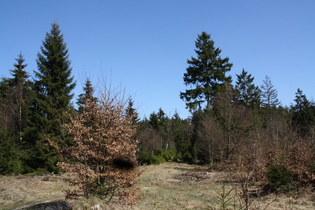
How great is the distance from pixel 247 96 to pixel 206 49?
11.3 metres

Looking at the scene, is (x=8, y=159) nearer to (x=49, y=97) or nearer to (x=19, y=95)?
(x=49, y=97)

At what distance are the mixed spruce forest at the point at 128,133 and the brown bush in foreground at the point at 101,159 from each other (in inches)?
1.0

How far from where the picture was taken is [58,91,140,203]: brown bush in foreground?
574 cm

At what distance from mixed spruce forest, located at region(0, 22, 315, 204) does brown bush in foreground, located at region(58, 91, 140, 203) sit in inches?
1.0

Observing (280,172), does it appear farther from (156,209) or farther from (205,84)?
(205,84)

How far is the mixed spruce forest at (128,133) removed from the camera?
602 cm

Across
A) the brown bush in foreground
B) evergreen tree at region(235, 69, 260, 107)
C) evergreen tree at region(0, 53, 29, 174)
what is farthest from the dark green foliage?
evergreen tree at region(235, 69, 260, 107)

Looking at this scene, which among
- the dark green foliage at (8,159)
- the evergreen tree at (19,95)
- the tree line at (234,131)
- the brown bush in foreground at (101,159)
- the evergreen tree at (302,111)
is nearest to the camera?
the brown bush in foreground at (101,159)

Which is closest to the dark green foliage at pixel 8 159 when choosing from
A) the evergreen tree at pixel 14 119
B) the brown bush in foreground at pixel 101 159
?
the evergreen tree at pixel 14 119

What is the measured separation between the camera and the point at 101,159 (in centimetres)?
602

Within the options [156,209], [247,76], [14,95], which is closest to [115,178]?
[156,209]

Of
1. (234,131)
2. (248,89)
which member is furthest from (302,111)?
(234,131)

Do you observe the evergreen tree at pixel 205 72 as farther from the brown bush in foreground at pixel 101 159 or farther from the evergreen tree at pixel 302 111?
the brown bush in foreground at pixel 101 159

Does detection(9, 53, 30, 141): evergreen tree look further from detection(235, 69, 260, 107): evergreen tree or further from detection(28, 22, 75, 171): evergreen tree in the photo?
detection(235, 69, 260, 107): evergreen tree
